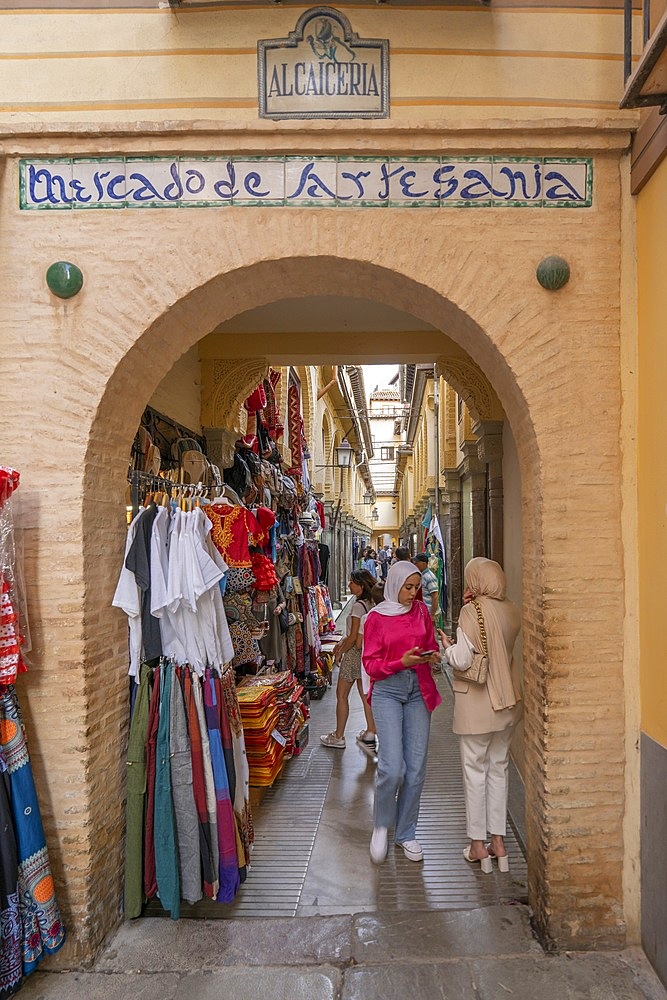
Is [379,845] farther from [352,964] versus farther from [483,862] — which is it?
[352,964]

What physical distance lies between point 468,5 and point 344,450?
952 centimetres

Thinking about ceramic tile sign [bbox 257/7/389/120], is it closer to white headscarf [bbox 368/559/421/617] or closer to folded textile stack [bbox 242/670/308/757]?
white headscarf [bbox 368/559/421/617]

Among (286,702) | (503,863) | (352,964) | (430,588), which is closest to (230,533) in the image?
(286,702)

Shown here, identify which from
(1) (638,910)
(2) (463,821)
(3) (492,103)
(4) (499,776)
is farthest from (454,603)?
(3) (492,103)

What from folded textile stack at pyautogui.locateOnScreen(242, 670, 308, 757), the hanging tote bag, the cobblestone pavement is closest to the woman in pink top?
the hanging tote bag

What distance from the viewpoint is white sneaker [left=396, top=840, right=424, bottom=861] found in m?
4.03

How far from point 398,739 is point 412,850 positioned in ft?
2.18

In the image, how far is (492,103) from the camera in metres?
3.38

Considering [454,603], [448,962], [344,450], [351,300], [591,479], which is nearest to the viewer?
[448,962]

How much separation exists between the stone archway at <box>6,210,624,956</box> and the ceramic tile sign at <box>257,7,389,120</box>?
21.4 inches

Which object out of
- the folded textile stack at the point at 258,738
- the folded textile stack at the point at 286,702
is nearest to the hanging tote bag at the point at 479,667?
the folded textile stack at the point at 258,738

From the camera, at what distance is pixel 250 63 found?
3393 mm

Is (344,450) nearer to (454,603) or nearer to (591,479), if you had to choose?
(454,603)

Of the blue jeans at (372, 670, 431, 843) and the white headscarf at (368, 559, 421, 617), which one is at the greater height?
the white headscarf at (368, 559, 421, 617)
